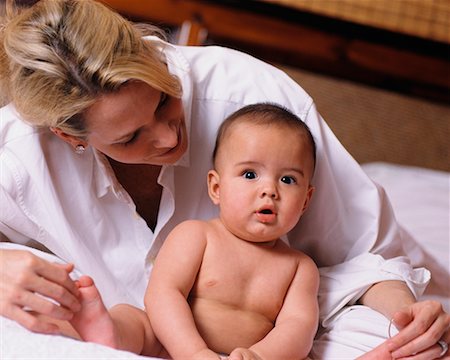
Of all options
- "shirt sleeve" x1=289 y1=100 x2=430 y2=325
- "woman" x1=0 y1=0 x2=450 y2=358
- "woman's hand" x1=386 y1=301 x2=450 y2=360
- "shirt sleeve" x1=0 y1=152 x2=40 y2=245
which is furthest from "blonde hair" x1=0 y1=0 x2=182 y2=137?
"woman's hand" x1=386 y1=301 x2=450 y2=360

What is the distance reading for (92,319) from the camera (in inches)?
47.4

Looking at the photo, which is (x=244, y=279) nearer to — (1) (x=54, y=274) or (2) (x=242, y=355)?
(2) (x=242, y=355)

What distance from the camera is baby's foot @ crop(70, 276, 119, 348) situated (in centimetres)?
120

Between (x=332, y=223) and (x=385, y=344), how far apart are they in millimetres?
327

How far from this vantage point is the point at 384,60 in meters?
3.14

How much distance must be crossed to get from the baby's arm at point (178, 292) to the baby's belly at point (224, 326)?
0.04 m

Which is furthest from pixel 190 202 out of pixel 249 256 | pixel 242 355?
pixel 242 355

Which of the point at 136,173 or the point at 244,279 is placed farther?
the point at 136,173

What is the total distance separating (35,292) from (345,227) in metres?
0.63

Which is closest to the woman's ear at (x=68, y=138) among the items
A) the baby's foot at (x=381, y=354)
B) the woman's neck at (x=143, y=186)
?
the woman's neck at (x=143, y=186)

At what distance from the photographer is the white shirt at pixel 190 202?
1.47 metres

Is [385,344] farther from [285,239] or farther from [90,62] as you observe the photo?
[90,62]

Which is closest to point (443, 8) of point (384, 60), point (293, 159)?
point (384, 60)

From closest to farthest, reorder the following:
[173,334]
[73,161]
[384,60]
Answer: [173,334] → [73,161] → [384,60]
